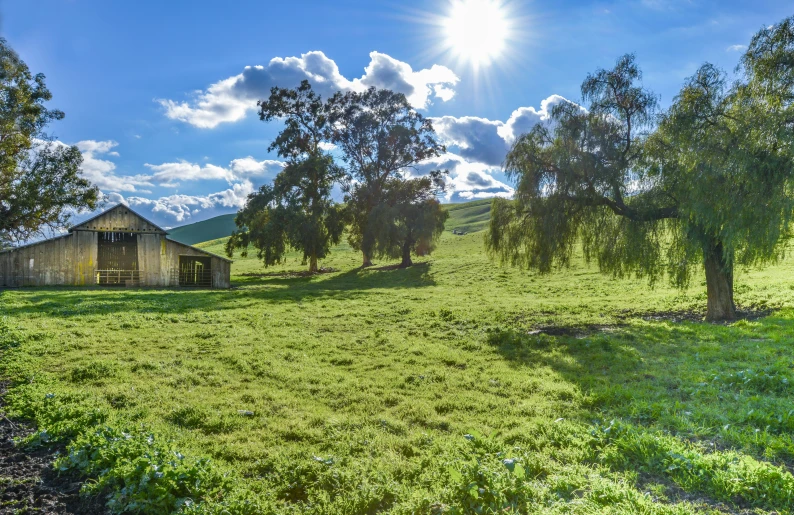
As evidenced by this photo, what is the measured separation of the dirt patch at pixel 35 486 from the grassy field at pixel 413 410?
208mm

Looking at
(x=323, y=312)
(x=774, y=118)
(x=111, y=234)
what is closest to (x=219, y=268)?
(x=111, y=234)

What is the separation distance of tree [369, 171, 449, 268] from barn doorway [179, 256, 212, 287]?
49.8ft

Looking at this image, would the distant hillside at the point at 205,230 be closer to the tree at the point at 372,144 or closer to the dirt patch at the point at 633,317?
the tree at the point at 372,144

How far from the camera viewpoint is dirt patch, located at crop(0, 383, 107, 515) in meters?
5.24

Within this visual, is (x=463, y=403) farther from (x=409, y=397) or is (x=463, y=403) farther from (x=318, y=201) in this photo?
(x=318, y=201)

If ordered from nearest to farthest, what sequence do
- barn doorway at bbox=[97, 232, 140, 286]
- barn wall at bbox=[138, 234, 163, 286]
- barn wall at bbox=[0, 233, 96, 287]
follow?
barn wall at bbox=[0, 233, 96, 287] → barn doorway at bbox=[97, 232, 140, 286] → barn wall at bbox=[138, 234, 163, 286]

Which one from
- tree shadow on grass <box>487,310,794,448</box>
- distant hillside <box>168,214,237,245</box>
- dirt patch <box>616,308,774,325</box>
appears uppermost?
distant hillside <box>168,214,237,245</box>

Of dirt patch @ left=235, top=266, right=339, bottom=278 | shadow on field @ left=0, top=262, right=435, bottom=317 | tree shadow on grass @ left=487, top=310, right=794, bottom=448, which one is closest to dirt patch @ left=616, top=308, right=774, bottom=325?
tree shadow on grass @ left=487, top=310, right=794, bottom=448

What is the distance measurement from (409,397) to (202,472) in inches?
180

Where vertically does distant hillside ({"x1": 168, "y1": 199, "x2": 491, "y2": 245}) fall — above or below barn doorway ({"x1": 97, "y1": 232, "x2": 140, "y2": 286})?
above

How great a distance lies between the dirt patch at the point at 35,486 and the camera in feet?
17.2

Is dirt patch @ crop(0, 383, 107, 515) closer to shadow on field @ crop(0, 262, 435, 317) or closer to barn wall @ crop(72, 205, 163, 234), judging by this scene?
shadow on field @ crop(0, 262, 435, 317)

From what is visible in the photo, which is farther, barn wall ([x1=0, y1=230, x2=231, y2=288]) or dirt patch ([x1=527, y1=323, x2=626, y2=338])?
barn wall ([x1=0, y1=230, x2=231, y2=288])

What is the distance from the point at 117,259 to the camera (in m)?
34.5
